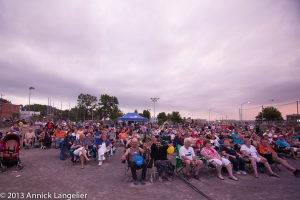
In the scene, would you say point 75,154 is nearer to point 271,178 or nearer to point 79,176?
point 79,176

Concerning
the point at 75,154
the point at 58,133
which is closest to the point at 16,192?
the point at 75,154

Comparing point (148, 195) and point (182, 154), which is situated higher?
point (182, 154)

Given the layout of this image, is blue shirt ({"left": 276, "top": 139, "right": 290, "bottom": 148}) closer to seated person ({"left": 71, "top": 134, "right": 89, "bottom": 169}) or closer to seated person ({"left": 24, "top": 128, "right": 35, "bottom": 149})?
seated person ({"left": 71, "top": 134, "right": 89, "bottom": 169})

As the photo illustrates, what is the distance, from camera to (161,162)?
21.2 ft

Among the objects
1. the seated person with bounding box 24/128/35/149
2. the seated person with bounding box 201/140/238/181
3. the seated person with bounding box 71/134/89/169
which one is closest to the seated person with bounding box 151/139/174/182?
the seated person with bounding box 201/140/238/181

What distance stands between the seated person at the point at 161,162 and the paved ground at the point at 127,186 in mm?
368

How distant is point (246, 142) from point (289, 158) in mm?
4581

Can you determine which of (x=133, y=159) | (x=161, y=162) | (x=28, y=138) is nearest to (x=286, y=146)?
(x=161, y=162)

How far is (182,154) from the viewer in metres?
6.70

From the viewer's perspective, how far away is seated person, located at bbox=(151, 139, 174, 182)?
6.44m

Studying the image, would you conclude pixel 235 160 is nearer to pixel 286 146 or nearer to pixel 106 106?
pixel 286 146

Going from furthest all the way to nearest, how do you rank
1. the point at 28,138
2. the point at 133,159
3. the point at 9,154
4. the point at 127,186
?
the point at 28,138, the point at 9,154, the point at 133,159, the point at 127,186

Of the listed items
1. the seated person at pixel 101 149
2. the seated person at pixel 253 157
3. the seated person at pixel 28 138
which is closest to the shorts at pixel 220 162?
the seated person at pixel 253 157

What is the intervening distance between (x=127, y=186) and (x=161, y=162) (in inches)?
51.2
